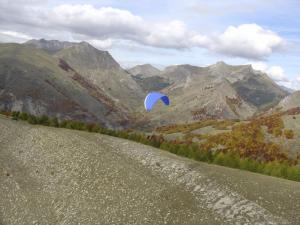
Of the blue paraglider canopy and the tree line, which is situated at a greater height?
the blue paraglider canopy

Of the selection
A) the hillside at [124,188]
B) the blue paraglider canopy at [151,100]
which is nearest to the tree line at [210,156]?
the blue paraglider canopy at [151,100]

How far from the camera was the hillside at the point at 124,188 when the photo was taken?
3412cm

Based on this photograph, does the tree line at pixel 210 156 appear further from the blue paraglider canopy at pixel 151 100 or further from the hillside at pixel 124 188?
the hillside at pixel 124 188

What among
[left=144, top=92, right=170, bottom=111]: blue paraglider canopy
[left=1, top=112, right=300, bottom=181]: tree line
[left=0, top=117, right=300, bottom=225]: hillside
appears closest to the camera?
[left=0, top=117, right=300, bottom=225]: hillside

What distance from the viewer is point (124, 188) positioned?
39844mm

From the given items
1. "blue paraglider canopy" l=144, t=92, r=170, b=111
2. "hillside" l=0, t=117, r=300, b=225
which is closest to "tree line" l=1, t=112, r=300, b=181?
"blue paraglider canopy" l=144, t=92, r=170, b=111

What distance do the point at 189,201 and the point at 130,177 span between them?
7714 mm

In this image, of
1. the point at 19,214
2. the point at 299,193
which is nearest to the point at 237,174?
the point at 299,193

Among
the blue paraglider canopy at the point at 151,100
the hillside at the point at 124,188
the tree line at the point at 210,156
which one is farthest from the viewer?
the blue paraglider canopy at the point at 151,100

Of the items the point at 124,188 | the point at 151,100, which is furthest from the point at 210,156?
the point at 124,188

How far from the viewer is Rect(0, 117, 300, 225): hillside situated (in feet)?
112

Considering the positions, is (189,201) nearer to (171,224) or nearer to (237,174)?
(171,224)

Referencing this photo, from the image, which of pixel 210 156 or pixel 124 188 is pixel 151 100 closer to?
pixel 210 156

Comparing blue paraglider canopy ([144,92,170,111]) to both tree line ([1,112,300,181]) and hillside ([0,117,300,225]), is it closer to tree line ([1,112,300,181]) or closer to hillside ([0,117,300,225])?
tree line ([1,112,300,181])
